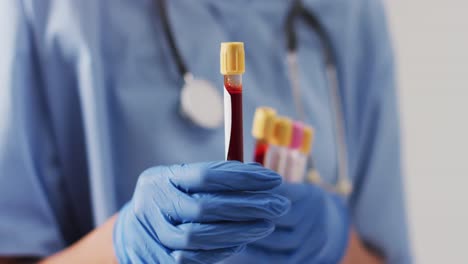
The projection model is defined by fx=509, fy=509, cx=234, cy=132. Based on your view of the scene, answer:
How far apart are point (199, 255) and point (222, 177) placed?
0.06 metres

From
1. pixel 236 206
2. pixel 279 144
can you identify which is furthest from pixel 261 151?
pixel 236 206

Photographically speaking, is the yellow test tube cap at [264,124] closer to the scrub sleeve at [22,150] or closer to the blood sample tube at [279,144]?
the blood sample tube at [279,144]

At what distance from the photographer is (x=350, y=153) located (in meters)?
0.74

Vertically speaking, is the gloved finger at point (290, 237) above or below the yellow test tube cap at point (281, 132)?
below

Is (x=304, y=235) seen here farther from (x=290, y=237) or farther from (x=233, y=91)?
(x=233, y=91)

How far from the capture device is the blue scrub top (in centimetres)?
51

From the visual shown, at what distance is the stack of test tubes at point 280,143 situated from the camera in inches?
19.8

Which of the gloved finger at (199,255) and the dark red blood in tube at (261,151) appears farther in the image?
the dark red blood in tube at (261,151)

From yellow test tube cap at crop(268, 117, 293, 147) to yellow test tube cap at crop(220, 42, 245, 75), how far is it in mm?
171

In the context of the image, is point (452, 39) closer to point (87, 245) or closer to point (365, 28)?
point (365, 28)

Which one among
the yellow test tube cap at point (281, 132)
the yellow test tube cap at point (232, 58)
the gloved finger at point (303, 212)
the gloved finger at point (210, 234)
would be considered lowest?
the gloved finger at point (303, 212)

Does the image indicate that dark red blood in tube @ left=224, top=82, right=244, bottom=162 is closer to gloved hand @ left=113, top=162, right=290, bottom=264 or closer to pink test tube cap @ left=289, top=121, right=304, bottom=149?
gloved hand @ left=113, top=162, right=290, bottom=264

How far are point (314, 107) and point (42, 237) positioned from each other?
0.38 metres

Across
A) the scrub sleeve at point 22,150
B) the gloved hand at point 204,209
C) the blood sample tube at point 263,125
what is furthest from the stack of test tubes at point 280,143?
the scrub sleeve at point 22,150
